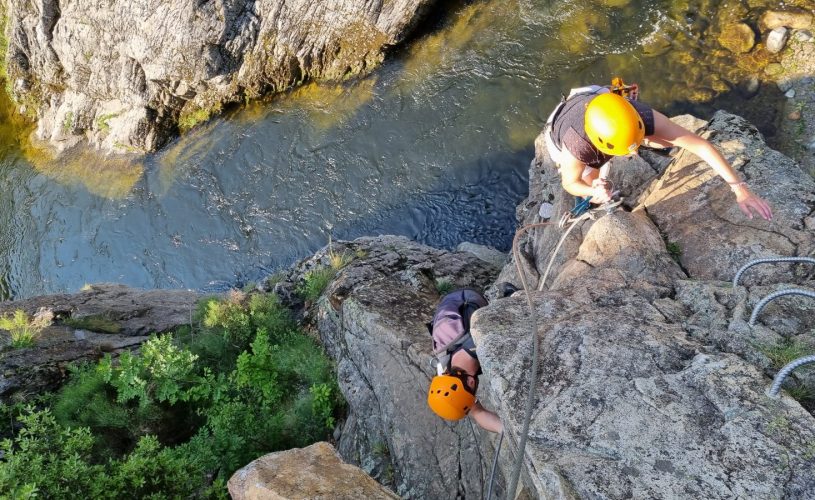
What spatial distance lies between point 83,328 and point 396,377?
20.0 ft

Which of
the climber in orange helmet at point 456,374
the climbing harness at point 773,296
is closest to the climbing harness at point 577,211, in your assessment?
the climber in orange helmet at point 456,374

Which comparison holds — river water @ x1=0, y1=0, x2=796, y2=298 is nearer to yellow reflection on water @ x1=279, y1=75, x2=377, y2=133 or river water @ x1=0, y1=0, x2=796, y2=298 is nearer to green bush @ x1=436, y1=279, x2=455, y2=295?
yellow reflection on water @ x1=279, y1=75, x2=377, y2=133

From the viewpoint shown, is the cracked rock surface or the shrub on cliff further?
the cracked rock surface

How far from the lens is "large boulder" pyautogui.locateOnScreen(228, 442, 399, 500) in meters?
4.18

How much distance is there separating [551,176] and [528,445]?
5745 mm

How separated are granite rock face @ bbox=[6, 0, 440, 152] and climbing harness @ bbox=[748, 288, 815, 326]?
11.4 m

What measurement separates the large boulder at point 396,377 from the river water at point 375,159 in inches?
112

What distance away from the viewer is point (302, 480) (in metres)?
4.32

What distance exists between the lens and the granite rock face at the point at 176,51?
13586 mm

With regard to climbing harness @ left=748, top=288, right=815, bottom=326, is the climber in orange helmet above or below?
below

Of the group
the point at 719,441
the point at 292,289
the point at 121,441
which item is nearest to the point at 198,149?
the point at 292,289

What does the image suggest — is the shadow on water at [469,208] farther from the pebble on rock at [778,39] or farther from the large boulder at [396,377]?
the pebble on rock at [778,39]

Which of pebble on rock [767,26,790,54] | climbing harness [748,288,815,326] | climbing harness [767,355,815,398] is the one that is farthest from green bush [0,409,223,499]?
pebble on rock [767,26,790,54]

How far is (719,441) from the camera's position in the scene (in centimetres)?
318
